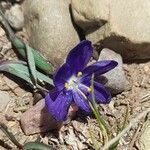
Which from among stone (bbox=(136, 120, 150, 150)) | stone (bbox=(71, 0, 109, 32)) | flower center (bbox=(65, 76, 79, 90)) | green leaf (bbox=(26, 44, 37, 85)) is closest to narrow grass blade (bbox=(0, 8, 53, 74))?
green leaf (bbox=(26, 44, 37, 85))

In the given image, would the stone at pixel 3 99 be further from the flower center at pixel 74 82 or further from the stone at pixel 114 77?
the stone at pixel 114 77

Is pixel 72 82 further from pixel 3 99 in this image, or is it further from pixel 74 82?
pixel 3 99

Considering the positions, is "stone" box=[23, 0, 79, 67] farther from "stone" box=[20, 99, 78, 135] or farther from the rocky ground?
"stone" box=[20, 99, 78, 135]

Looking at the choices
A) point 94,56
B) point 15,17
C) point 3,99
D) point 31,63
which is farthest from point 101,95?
point 15,17

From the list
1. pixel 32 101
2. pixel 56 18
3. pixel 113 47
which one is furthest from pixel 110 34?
pixel 32 101

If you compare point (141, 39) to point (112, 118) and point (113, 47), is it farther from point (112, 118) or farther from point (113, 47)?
point (112, 118)

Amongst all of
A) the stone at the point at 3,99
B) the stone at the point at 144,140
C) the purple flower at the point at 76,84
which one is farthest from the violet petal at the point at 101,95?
the stone at the point at 3,99
